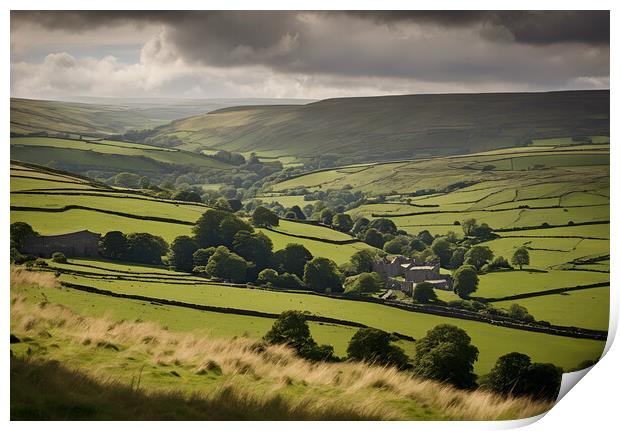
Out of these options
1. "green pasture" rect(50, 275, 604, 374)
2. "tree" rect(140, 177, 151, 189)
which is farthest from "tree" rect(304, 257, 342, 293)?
"tree" rect(140, 177, 151, 189)

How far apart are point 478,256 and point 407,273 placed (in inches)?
66.0

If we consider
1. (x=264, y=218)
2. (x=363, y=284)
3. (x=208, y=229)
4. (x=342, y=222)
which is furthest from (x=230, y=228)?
(x=342, y=222)

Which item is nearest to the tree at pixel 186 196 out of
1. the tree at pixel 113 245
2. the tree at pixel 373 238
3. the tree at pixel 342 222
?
the tree at pixel 113 245

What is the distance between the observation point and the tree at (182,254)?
34.5 feet

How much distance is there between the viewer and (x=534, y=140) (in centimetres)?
1212

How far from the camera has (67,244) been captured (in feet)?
32.3

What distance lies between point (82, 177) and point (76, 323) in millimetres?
3303

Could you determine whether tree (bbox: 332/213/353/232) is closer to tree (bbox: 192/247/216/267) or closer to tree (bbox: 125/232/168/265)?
tree (bbox: 192/247/216/267)

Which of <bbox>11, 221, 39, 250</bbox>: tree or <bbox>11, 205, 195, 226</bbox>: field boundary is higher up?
<bbox>11, 205, 195, 226</bbox>: field boundary

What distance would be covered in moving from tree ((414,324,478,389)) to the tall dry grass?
0.83 ft

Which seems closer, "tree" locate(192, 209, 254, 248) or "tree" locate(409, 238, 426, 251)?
"tree" locate(192, 209, 254, 248)

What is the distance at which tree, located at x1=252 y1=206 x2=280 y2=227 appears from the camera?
11.7 metres
